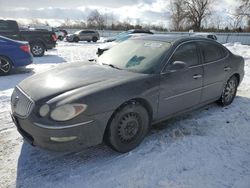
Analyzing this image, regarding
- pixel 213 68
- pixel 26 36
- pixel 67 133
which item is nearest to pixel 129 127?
pixel 67 133

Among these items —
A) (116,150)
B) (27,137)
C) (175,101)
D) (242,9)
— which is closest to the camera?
(27,137)

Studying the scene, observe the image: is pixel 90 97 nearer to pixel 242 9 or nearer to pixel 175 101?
pixel 175 101

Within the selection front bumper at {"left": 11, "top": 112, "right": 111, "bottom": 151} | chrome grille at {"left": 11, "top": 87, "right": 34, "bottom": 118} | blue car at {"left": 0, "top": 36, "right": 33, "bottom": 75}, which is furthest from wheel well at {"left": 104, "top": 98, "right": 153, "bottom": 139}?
blue car at {"left": 0, "top": 36, "right": 33, "bottom": 75}

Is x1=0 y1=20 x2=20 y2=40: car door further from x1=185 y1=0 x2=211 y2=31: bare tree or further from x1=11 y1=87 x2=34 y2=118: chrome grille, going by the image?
x1=185 y1=0 x2=211 y2=31: bare tree

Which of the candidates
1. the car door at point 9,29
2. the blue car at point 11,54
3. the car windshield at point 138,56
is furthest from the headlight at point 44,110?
the car door at point 9,29

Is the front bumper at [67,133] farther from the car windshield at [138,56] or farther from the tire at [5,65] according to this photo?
the tire at [5,65]

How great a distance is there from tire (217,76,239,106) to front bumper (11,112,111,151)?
9.99 feet

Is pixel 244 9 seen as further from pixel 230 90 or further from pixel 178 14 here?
pixel 230 90

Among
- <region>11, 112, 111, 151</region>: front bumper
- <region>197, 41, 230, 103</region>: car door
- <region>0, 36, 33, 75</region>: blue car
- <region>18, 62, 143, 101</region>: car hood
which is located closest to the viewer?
<region>11, 112, 111, 151</region>: front bumper

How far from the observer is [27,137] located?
3.05 metres

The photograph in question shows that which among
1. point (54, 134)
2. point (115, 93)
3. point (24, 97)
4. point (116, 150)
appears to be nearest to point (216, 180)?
point (116, 150)

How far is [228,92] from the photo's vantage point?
5.18 m

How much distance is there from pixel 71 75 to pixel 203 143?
2166mm

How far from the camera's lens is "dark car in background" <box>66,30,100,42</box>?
94.8 feet
